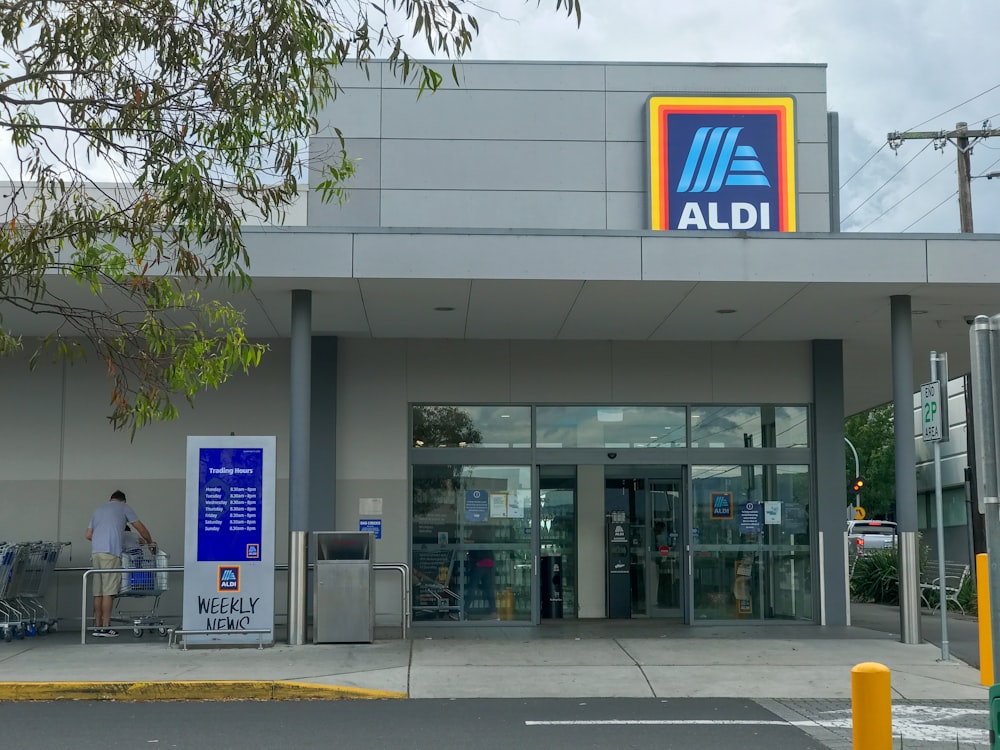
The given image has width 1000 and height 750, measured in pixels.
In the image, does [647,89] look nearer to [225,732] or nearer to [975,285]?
[975,285]

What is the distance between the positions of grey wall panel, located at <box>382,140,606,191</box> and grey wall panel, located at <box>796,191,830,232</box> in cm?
292

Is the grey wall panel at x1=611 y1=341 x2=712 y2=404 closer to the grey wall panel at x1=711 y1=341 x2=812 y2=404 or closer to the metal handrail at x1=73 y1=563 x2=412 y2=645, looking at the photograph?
the grey wall panel at x1=711 y1=341 x2=812 y2=404

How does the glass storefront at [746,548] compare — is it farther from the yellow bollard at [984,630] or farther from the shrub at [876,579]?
the yellow bollard at [984,630]

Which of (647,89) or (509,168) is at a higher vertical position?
(647,89)

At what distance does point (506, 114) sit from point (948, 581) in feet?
40.6

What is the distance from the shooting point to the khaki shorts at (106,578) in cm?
1465

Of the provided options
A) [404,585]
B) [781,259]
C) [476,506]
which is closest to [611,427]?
[476,506]

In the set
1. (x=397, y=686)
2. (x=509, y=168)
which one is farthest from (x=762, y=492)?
(x=397, y=686)

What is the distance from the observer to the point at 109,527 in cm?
1502

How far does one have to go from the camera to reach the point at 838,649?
1359cm

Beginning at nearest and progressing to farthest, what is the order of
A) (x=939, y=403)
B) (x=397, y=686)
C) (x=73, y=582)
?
(x=397, y=686) < (x=939, y=403) < (x=73, y=582)

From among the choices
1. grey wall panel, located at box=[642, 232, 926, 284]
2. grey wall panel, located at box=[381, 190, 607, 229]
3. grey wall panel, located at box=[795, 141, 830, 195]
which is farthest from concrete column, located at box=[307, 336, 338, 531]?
grey wall panel, located at box=[795, 141, 830, 195]

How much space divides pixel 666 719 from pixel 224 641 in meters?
5.60

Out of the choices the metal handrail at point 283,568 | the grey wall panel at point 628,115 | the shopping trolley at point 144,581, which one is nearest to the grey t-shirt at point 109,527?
the shopping trolley at point 144,581
